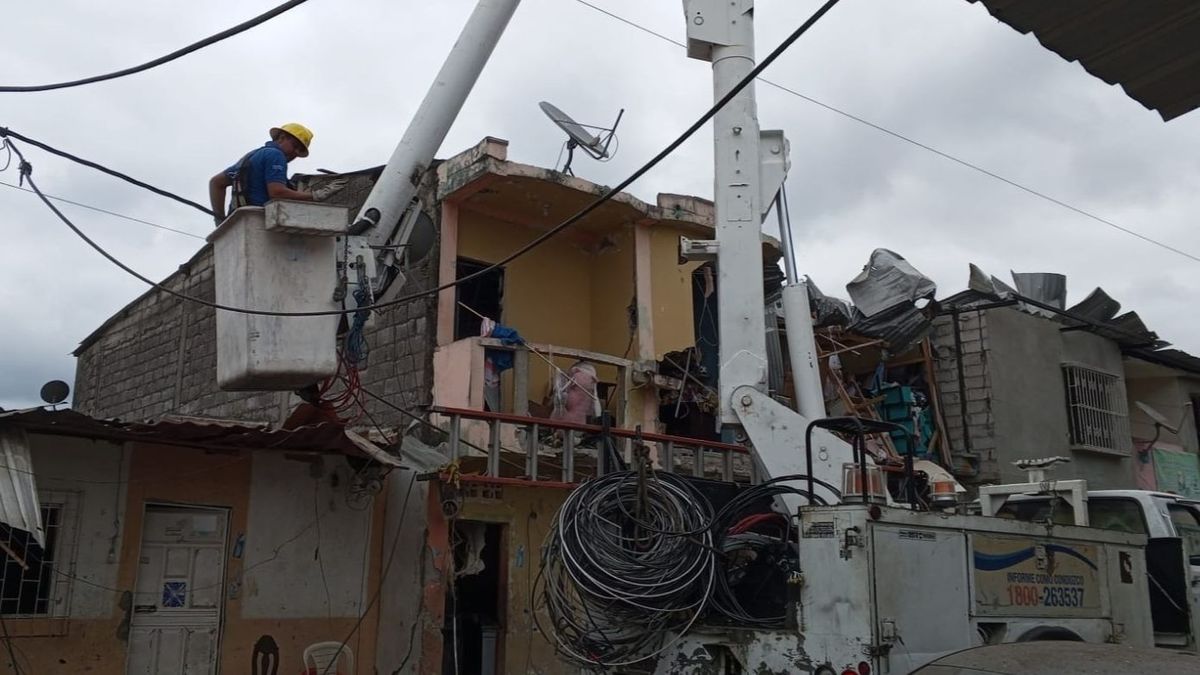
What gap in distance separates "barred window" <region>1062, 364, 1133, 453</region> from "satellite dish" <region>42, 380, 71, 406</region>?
15.5m

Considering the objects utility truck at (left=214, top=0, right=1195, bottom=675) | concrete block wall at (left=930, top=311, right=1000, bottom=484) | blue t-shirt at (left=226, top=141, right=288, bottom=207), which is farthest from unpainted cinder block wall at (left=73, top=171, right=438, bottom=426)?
concrete block wall at (left=930, top=311, right=1000, bottom=484)

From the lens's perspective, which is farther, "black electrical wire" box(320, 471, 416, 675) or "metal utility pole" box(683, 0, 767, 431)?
"black electrical wire" box(320, 471, 416, 675)

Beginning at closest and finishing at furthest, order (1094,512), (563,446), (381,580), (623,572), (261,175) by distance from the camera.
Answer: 1. (623,572)
2. (261,175)
3. (1094,512)
4. (381,580)
5. (563,446)

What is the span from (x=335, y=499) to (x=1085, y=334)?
45.8ft

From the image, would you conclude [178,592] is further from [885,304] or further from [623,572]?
[885,304]

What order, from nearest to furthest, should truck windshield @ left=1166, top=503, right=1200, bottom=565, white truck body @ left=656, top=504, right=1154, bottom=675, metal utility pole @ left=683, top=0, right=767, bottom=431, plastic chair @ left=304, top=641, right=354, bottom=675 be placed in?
white truck body @ left=656, top=504, right=1154, bottom=675, metal utility pole @ left=683, top=0, right=767, bottom=431, truck windshield @ left=1166, top=503, right=1200, bottom=565, plastic chair @ left=304, top=641, right=354, bottom=675

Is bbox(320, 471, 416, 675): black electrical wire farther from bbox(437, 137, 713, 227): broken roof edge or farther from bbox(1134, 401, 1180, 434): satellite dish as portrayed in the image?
bbox(1134, 401, 1180, 434): satellite dish

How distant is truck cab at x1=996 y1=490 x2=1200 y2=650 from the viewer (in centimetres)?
870

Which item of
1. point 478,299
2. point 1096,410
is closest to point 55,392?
point 478,299

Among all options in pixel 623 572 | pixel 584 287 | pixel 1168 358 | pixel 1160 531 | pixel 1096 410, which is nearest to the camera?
pixel 623 572

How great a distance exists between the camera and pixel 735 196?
7.86m

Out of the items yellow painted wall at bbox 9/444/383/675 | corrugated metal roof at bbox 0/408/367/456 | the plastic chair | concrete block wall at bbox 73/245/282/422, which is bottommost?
the plastic chair

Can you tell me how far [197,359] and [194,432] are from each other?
Result: 336 inches

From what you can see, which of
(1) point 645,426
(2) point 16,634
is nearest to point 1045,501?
(1) point 645,426
